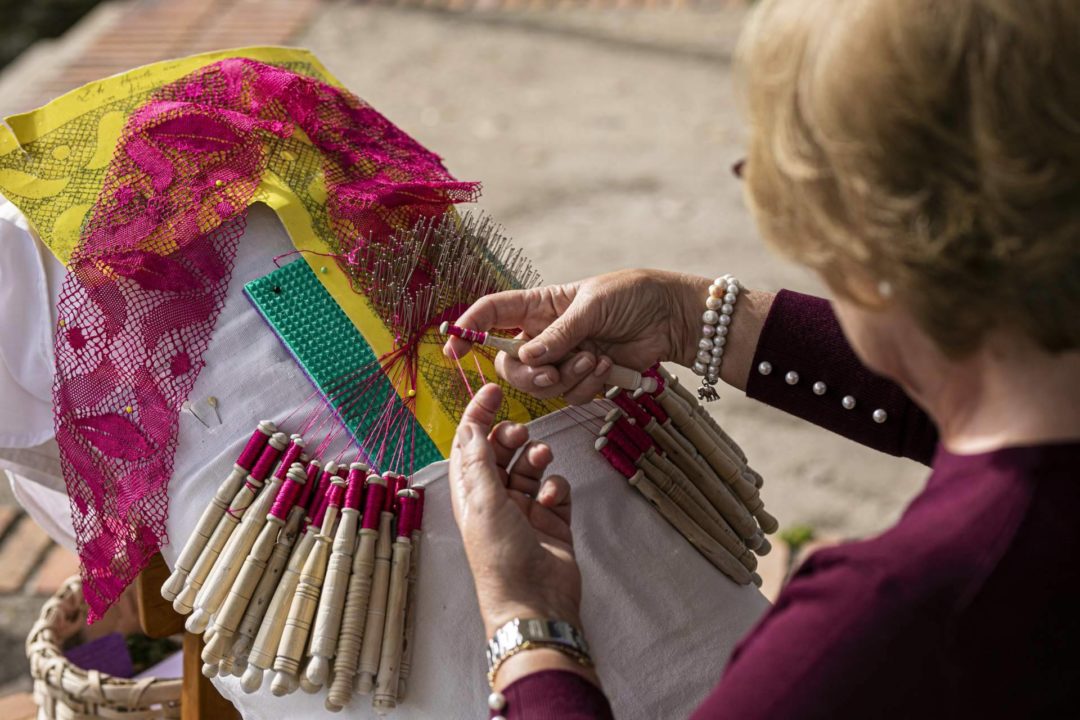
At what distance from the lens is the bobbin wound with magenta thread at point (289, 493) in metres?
1.37

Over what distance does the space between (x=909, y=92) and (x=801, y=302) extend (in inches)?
29.9

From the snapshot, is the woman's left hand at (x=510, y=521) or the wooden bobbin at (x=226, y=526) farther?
the wooden bobbin at (x=226, y=526)

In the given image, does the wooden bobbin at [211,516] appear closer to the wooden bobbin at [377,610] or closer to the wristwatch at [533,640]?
the wooden bobbin at [377,610]

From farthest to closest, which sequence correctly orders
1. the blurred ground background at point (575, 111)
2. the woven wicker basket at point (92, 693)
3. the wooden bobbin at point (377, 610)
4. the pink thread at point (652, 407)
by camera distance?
1. the blurred ground background at point (575, 111)
2. the woven wicker basket at point (92, 693)
3. the pink thread at point (652, 407)
4. the wooden bobbin at point (377, 610)

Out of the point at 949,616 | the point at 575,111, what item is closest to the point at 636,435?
the point at 949,616

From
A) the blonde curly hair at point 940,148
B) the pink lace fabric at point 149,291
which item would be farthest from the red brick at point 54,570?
the blonde curly hair at point 940,148

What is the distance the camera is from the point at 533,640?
1.16m

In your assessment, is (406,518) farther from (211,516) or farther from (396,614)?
(211,516)

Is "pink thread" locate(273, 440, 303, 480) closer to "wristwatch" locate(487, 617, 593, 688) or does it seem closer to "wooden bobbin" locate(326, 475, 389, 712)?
"wooden bobbin" locate(326, 475, 389, 712)

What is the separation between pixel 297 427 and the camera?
4.72ft

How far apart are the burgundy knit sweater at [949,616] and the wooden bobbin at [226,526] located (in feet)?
2.00

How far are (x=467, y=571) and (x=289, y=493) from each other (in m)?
0.22

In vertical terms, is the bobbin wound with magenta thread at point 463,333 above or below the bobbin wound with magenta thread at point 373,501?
above

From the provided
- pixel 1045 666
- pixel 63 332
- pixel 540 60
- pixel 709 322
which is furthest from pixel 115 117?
pixel 540 60
